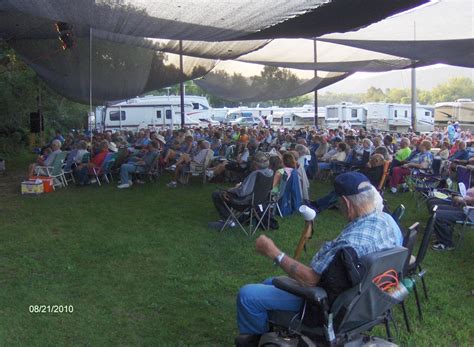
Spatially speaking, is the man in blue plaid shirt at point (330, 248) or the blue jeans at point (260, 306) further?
the blue jeans at point (260, 306)

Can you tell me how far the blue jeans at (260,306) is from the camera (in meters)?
2.46

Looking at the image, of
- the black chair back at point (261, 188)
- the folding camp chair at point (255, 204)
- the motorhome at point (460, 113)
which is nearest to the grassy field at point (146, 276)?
the folding camp chair at point (255, 204)

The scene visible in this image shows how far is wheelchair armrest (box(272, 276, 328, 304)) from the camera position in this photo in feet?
7.25

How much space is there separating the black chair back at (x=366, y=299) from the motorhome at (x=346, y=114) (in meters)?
28.2

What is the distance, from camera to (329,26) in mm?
6633

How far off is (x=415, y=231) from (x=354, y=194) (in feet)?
2.95

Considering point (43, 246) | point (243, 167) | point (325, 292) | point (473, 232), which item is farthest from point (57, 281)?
point (243, 167)

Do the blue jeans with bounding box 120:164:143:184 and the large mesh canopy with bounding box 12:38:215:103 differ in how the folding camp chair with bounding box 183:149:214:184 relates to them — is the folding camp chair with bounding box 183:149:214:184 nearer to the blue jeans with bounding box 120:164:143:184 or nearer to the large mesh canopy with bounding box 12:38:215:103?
the blue jeans with bounding box 120:164:143:184

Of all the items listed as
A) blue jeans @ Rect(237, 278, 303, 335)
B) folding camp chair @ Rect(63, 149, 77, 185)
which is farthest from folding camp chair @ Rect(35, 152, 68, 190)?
blue jeans @ Rect(237, 278, 303, 335)

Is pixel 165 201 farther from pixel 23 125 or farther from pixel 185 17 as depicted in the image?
pixel 23 125
